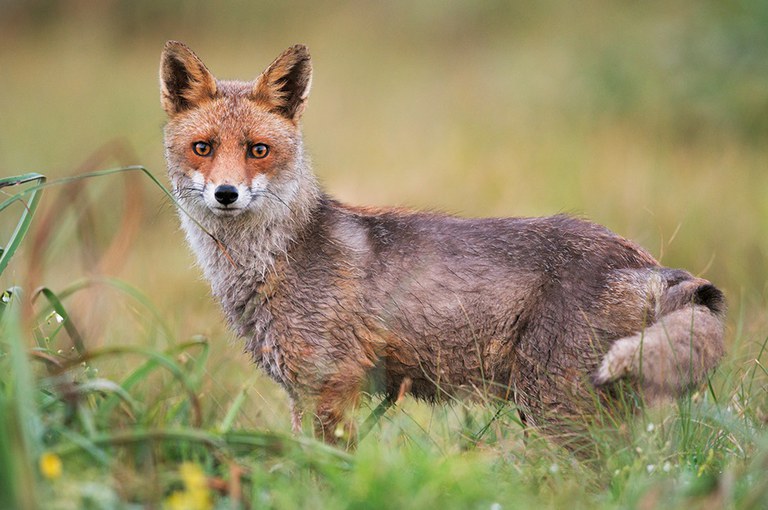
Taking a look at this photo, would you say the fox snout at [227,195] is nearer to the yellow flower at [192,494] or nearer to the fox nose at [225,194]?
the fox nose at [225,194]

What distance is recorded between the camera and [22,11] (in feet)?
63.7

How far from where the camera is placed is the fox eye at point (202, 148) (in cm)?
547

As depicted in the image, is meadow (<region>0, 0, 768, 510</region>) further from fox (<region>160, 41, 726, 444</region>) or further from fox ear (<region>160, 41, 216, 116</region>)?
fox ear (<region>160, 41, 216, 116</region>)

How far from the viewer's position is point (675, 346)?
4.65 metres

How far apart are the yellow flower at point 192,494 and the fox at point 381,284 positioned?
179 cm

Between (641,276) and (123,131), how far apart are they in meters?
11.1

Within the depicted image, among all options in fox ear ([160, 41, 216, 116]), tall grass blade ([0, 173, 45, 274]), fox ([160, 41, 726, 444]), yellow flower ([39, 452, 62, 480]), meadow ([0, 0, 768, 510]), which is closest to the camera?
yellow flower ([39, 452, 62, 480])

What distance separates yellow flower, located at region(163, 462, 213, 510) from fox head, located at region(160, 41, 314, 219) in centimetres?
217

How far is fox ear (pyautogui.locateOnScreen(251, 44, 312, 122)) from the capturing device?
5.74 meters

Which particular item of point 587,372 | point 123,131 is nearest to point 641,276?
point 587,372

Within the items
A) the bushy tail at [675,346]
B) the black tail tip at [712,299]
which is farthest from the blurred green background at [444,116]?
the bushy tail at [675,346]

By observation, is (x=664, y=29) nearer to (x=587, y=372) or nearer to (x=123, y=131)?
(x=123, y=131)

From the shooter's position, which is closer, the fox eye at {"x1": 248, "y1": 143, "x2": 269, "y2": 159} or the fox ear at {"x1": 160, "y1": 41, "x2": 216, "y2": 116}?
the fox eye at {"x1": 248, "y1": 143, "x2": 269, "y2": 159}

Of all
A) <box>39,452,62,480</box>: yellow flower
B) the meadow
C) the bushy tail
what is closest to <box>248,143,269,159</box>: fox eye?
the meadow
